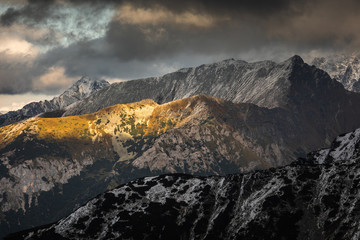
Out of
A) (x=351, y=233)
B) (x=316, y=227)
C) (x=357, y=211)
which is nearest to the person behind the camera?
(x=351, y=233)

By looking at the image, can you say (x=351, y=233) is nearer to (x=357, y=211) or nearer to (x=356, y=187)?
(x=357, y=211)

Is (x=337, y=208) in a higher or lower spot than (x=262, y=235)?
higher

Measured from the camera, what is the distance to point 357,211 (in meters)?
180

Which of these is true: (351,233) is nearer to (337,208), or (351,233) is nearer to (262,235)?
(337,208)

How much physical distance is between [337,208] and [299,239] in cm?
2418

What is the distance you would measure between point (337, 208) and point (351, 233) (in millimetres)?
27544

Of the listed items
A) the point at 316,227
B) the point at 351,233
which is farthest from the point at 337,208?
the point at 351,233

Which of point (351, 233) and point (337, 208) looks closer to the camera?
point (351, 233)

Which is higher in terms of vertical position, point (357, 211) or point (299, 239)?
point (357, 211)

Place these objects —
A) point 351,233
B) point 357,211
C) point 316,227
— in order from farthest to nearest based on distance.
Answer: point 316,227 → point 357,211 → point 351,233

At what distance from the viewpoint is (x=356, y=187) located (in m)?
198

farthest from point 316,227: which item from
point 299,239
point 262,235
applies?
point 262,235

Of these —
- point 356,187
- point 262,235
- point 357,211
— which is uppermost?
point 356,187

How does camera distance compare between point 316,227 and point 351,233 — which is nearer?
point 351,233
